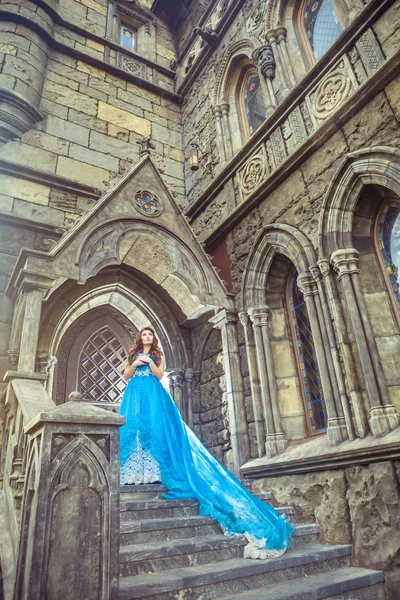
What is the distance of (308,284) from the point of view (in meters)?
4.70

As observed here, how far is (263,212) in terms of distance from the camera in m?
5.73

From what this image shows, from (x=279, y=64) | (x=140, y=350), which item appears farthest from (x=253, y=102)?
(x=140, y=350)

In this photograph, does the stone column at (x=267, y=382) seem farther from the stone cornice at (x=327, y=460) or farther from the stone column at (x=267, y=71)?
the stone column at (x=267, y=71)

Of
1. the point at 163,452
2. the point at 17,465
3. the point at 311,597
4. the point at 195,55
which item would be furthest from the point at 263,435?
the point at 195,55

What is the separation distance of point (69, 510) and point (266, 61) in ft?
21.3

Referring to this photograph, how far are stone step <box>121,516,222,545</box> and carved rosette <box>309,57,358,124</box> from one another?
4.48 metres

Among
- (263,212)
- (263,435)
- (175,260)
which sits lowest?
(263,435)

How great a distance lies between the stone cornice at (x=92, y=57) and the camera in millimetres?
7422

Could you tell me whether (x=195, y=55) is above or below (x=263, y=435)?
above

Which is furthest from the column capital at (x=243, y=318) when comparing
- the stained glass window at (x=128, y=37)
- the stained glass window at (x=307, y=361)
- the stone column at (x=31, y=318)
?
the stained glass window at (x=128, y=37)

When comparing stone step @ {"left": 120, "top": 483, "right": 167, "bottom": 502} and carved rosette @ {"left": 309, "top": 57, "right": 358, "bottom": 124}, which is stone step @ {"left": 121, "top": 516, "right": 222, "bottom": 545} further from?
carved rosette @ {"left": 309, "top": 57, "right": 358, "bottom": 124}

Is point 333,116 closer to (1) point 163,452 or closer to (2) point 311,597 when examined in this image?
(1) point 163,452

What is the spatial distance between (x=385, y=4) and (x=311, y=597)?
17.8 feet

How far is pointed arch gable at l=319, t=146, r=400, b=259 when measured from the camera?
4.03 m
